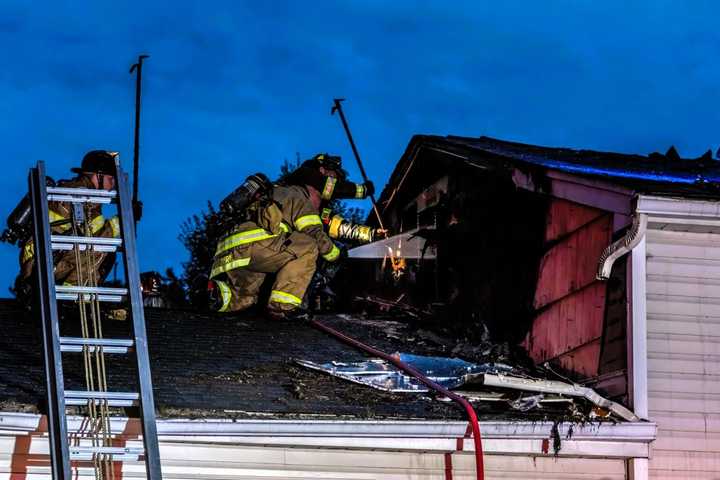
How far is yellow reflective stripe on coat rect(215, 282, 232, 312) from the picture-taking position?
10711 mm

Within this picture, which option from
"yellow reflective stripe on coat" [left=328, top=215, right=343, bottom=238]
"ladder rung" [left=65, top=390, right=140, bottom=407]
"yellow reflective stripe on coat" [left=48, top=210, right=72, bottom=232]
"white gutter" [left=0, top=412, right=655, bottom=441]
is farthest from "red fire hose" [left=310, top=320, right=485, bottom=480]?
"yellow reflective stripe on coat" [left=48, top=210, right=72, bottom=232]

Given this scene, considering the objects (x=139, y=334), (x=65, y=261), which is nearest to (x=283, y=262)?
(x=65, y=261)

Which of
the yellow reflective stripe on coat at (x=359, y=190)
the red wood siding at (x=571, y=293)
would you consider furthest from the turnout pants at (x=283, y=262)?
the red wood siding at (x=571, y=293)

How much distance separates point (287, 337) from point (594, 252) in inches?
103

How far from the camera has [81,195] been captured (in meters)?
7.32

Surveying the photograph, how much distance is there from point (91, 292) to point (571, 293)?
3995mm

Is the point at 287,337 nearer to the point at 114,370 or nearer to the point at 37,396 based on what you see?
the point at 114,370

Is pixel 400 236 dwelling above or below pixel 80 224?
above

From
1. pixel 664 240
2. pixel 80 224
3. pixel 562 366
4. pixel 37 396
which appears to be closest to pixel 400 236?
pixel 562 366

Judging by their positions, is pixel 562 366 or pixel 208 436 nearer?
pixel 208 436

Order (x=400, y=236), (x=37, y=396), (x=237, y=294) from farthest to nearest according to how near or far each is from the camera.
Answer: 1. (x=400, y=236)
2. (x=237, y=294)
3. (x=37, y=396)

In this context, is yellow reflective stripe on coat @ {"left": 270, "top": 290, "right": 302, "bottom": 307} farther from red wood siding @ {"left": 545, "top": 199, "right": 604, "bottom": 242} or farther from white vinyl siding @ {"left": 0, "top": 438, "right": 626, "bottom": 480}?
white vinyl siding @ {"left": 0, "top": 438, "right": 626, "bottom": 480}

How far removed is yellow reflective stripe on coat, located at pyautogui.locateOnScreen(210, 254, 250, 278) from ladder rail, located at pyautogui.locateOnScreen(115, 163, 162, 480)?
125 inches

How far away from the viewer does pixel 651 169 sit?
36.0 feet
